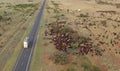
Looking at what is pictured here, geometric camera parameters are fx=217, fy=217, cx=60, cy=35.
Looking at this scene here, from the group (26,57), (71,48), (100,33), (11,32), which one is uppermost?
(11,32)

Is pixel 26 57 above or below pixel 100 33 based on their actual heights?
above

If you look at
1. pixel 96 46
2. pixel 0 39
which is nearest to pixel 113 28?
pixel 96 46

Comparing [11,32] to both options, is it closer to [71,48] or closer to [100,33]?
[71,48]

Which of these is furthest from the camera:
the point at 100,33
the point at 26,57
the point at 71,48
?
the point at 100,33

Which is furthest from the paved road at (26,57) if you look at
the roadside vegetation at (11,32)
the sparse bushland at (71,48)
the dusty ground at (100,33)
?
the sparse bushland at (71,48)

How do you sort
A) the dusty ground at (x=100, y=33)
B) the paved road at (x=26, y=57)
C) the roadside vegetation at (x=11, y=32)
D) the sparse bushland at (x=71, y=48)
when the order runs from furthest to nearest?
the roadside vegetation at (x=11, y=32) < the dusty ground at (x=100, y=33) < the sparse bushland at (x=71, y=48) < the paved road at (x=26, y=57)

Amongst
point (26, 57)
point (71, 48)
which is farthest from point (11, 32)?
point (71, 48)

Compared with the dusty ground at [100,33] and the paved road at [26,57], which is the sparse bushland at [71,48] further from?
the paved road at [26,57]

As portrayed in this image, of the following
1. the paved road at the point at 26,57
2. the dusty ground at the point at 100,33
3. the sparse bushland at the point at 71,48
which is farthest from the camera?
the dusty ground at the point at 100,33

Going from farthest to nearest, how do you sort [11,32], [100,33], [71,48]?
[11,32], [100,33], [71,48]

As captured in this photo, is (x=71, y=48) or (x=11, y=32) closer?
(x=71, y=48)

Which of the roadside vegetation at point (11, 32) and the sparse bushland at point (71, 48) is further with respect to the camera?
the roadside vegetation at point (11, 32)
